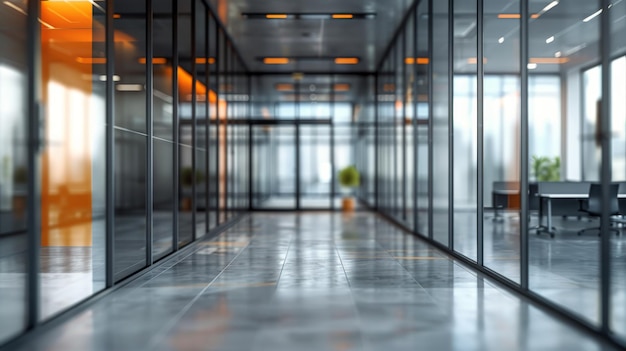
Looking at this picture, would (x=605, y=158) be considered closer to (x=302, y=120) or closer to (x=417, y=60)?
(x=417, y=60)

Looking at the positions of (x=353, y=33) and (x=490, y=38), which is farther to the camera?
(x=353, y=33)

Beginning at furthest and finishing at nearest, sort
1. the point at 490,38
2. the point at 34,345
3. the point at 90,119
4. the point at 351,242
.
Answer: the point at 90,119, the point at 351,242, the point at 490,38, the point at 34,345

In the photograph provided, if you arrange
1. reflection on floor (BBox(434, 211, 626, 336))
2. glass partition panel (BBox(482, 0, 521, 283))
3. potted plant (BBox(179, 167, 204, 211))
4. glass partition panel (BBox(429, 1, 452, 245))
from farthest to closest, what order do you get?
potted plant (BBox(179, 167, 204, 211)), glass partition panel (BBox(429, 1, 452, 245)), glass partition panel (BBox(482, 0, 521, 283)), reflection on floor (BBox(434, 211, 626, 336))

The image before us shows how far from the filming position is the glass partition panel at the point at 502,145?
7238 millimetres

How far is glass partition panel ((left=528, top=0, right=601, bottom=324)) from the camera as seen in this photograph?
21.2 ft

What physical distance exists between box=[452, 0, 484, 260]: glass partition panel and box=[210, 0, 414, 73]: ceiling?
8.98 feet

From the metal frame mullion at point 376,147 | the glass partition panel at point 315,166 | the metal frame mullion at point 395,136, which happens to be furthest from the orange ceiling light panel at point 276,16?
the glass partition panel at point 315,166

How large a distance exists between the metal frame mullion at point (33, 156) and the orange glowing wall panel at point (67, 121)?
7.32 metres

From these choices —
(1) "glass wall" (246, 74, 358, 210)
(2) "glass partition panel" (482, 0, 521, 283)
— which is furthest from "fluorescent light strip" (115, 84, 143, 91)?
(2) "glass partition panel" (482, 0, 521, 283)

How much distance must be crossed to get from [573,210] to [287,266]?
7114mm

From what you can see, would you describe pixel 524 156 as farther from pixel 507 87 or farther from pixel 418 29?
pixel 507 87

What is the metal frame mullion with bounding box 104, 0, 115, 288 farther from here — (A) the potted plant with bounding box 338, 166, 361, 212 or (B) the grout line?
(A) the potted plant with bounding box 338, 166, 361, 212

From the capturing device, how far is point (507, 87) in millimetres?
17219

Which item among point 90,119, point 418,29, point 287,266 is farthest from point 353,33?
point 90,119
